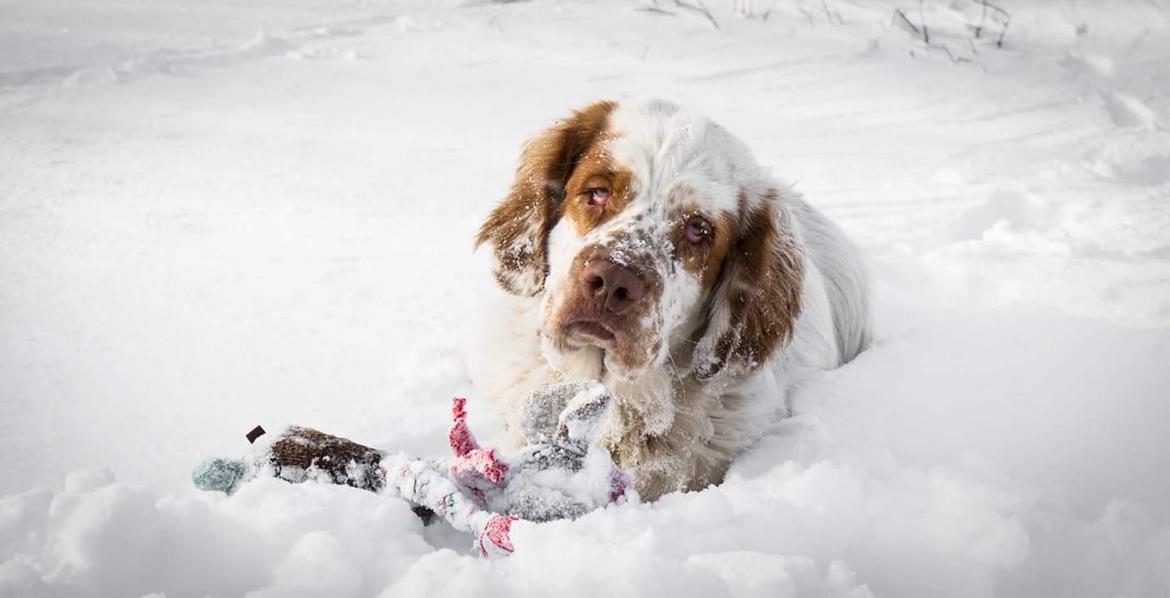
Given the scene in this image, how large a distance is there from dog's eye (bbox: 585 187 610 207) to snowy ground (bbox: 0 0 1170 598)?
0.76 meters

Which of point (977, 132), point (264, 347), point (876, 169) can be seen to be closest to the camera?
point (264, 347)

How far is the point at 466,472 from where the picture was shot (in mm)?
1590

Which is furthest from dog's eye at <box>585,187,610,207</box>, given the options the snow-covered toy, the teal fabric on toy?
the teal fabric on toy

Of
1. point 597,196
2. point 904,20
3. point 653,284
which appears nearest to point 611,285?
point 653,284

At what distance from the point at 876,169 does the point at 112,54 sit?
5562 millimetres

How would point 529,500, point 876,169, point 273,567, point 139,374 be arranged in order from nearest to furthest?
point 273,567, point 529,500, point 139,374, point 876,169

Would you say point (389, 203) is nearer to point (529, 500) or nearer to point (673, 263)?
point (673, 263)

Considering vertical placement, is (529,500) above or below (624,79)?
above

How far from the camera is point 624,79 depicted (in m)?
6.39

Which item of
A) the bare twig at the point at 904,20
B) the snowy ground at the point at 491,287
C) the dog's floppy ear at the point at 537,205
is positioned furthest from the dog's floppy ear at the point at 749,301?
the bare twig at the point at 904,20

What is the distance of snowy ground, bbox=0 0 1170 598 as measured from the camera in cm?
135

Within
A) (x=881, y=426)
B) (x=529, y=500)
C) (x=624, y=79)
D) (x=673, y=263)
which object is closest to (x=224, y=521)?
(x=529, y=500)

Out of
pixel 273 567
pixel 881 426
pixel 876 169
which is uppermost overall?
pixel 273 567

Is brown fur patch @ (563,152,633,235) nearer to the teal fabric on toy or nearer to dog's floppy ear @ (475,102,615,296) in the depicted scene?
dog's floppy ear @ (475,102,615,296)
